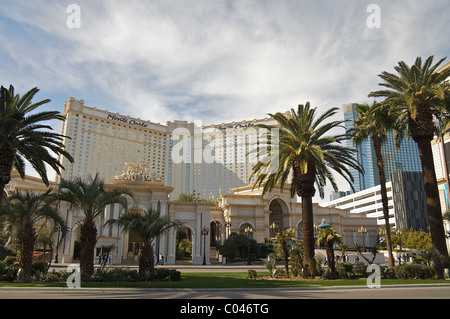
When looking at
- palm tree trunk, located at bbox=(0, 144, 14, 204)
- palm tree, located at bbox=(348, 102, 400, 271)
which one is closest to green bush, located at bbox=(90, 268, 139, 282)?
palm tree trunk, located at bbox=(0, 144, 14, 204)

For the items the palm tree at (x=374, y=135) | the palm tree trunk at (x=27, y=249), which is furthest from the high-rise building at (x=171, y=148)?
the palm tree trunk at (x=27, y=249)

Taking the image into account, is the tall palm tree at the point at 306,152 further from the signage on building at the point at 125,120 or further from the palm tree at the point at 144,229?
the signage on building at the point at 125,120

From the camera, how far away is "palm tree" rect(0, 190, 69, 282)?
18.8m

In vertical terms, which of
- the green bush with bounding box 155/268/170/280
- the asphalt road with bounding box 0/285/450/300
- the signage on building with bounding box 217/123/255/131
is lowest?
the asphalt road with bounding box 0/285/450/300

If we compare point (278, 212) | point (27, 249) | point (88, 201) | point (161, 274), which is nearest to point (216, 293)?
point (161, 274)

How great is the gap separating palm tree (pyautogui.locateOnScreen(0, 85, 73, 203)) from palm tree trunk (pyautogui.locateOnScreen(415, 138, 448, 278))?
23638mm

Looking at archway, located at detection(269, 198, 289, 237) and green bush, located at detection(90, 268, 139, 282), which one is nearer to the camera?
green bush, located at detection(90, 268, 139, 282)

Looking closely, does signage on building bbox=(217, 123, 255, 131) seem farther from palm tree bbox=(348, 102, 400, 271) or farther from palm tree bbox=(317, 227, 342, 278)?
palm tree bbox=(317, 227, 342, 278)

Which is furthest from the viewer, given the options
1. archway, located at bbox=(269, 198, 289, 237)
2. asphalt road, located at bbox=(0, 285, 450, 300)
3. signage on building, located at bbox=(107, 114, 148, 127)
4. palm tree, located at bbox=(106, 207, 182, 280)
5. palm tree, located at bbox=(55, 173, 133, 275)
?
signage on building, located at bbox=(107, 114, 148, 127)

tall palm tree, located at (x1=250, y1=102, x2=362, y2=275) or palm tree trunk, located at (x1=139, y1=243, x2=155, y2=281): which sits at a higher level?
tall palm tree, located at (x1=250, y1=102, x2=362, y2=275)

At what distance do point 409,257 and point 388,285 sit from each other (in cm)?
3018

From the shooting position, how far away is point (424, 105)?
22.9 metres
